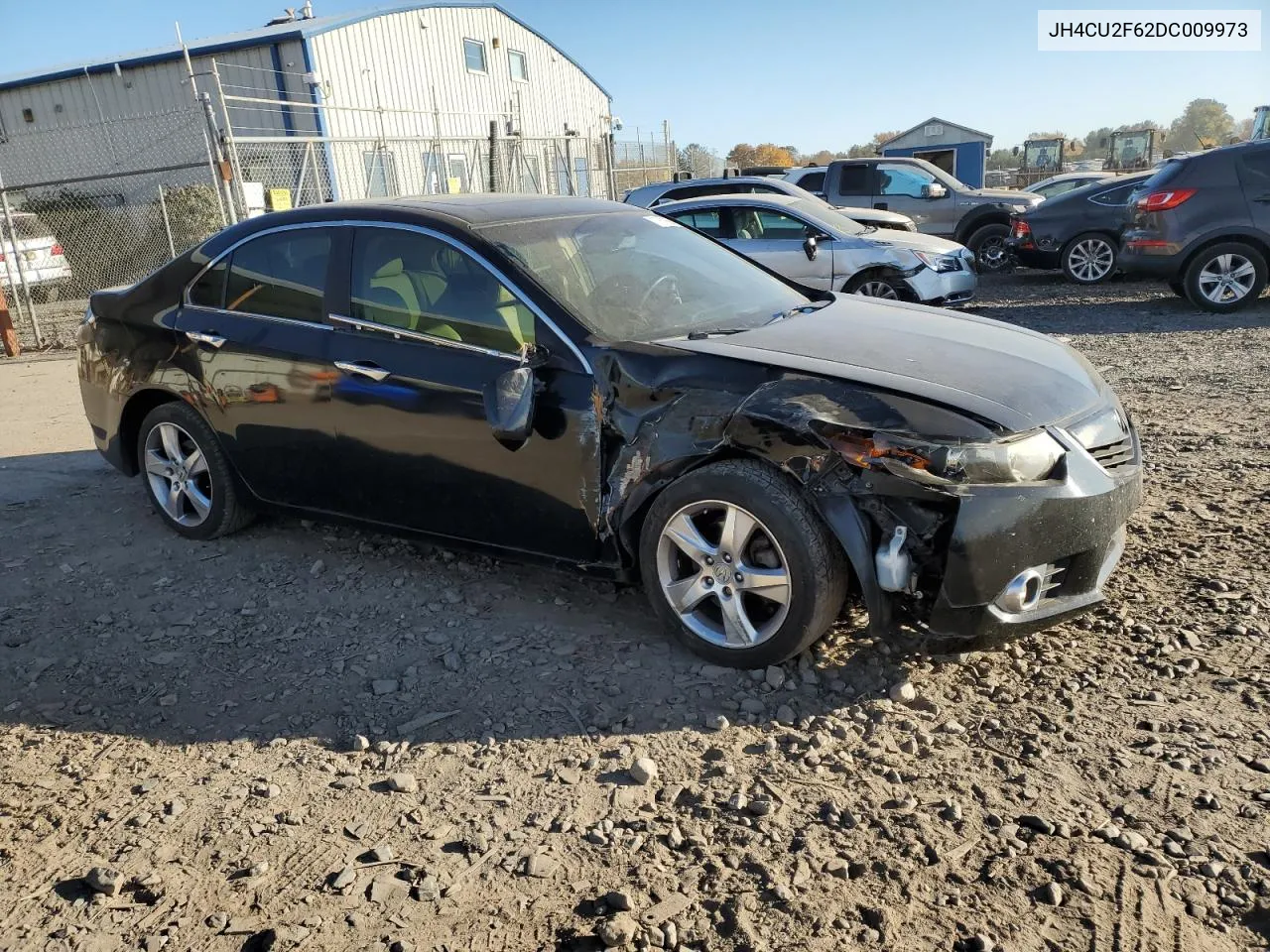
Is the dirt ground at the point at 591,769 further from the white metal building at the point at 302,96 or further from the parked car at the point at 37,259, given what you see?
the white metal building at the point at 302,96

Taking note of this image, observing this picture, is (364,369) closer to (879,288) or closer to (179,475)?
(179,475)

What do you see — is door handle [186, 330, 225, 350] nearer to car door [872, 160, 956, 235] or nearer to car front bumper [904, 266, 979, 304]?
car front bumper [904, 266, 979, 304]

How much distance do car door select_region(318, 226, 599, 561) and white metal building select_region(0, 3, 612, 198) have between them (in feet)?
49.4

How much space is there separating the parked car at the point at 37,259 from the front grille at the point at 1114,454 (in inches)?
556

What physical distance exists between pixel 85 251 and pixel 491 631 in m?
15.8

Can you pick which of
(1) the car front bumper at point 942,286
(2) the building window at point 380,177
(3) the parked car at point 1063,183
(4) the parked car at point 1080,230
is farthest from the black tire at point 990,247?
(2) the building window at point 380,177

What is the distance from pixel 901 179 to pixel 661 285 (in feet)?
39.2

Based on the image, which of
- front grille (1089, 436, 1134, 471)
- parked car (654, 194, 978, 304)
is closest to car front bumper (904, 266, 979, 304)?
parked car (654, 194, 978, 304)

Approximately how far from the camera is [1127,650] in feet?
11.4

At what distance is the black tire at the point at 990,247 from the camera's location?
14.8 m

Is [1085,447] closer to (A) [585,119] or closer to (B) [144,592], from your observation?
(B) [144,592]

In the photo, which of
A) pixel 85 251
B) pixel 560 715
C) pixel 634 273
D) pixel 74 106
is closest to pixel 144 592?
pixel 560 715

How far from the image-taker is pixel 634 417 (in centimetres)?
352

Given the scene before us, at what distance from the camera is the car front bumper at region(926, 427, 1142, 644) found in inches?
119
